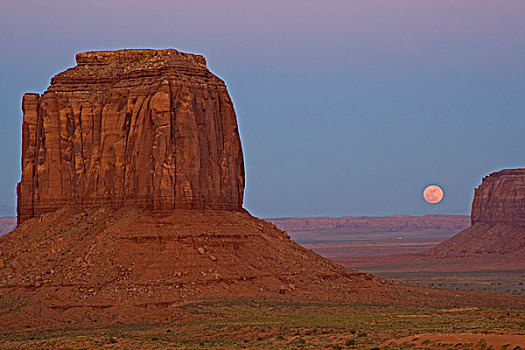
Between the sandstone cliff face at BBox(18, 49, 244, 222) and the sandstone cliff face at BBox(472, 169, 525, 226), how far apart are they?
86.4 metres

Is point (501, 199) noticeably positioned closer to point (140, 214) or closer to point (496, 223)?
point (496, 223)

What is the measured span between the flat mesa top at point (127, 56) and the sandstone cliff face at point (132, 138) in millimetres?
72

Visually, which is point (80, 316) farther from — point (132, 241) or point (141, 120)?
point (141, 120)

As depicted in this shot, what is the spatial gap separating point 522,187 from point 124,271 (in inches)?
A: 3992

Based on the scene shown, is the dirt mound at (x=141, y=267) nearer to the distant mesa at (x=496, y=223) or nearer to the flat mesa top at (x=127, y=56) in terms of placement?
the flat mesa top at (x=127, y=56)

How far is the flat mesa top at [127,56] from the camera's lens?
229 feet

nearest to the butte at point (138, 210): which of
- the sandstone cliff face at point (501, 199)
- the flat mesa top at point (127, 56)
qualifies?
the flat mesa top at point (127, 56)

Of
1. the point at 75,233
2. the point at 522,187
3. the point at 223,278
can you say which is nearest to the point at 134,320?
the point at 223,278

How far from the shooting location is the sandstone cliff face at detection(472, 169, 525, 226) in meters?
149

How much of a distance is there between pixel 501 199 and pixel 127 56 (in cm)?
9357

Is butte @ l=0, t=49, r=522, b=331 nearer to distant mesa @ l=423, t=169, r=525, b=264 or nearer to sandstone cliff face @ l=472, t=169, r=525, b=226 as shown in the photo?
distant mesa @ l=423, t=169, r=525, b=264

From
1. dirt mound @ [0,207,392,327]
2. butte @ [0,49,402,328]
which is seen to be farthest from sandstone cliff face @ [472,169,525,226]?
dirt mound @ [0,207,392,327]

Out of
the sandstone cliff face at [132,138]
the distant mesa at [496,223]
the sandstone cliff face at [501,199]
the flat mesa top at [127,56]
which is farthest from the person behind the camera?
the sandstone cliff face at [501,199]

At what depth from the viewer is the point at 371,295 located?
68.2 m
